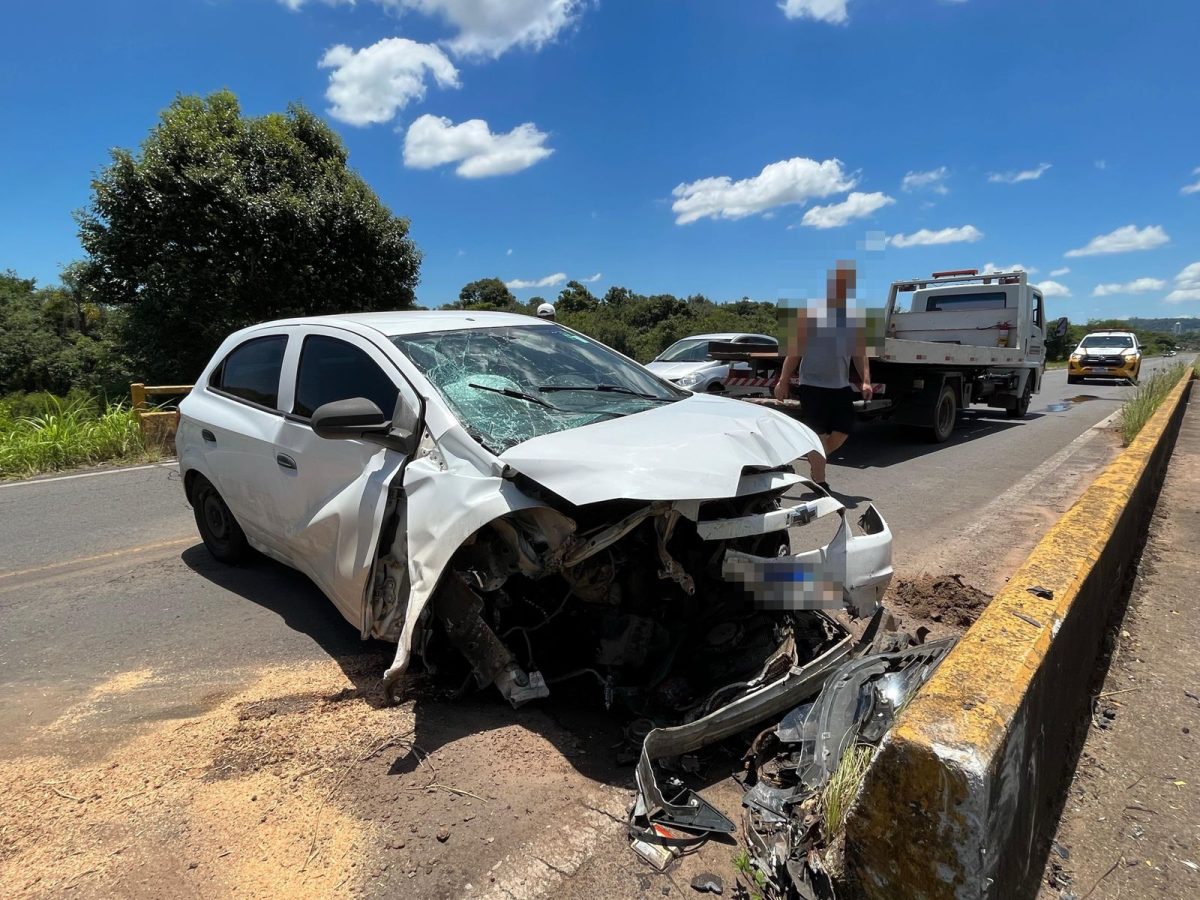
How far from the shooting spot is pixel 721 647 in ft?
9.12

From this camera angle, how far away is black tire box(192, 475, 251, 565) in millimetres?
4535

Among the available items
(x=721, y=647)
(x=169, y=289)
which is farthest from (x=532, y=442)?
(x=169, y=289)

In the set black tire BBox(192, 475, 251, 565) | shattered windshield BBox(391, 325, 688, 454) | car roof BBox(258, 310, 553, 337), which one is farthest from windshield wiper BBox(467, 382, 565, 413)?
black tire BBox(192, 475, 251, 565)

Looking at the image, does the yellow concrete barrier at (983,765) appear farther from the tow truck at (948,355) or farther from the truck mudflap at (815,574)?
the tow truck at (948,355)

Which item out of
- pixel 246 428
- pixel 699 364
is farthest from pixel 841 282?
pixel 699 364

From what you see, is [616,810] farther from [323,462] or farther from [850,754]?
[323,462]

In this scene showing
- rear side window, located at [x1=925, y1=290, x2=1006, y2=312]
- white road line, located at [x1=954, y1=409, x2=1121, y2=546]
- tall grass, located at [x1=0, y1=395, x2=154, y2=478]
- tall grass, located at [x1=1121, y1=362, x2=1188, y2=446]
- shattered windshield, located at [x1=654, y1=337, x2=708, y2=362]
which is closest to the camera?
white road line, located at [x1=954, y1=409, x2=1121, y2=546]

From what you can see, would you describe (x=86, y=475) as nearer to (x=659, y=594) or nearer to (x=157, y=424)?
(x=157, y=424)

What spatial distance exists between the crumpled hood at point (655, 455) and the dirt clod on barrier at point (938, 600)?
1.42 meters

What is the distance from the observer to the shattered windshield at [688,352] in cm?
1274

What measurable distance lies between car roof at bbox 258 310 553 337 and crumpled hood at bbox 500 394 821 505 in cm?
121

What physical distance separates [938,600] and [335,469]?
3.41 meters

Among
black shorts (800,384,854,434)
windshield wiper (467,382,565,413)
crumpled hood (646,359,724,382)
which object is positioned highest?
crumpled hood (646,359,724,382)

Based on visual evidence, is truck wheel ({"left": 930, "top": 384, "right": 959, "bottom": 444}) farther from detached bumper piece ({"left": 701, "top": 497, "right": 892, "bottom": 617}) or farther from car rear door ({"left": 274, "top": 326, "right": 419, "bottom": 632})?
car rear door ({"left": 274, "top": 326, "right": 419, "bottom": 632})
